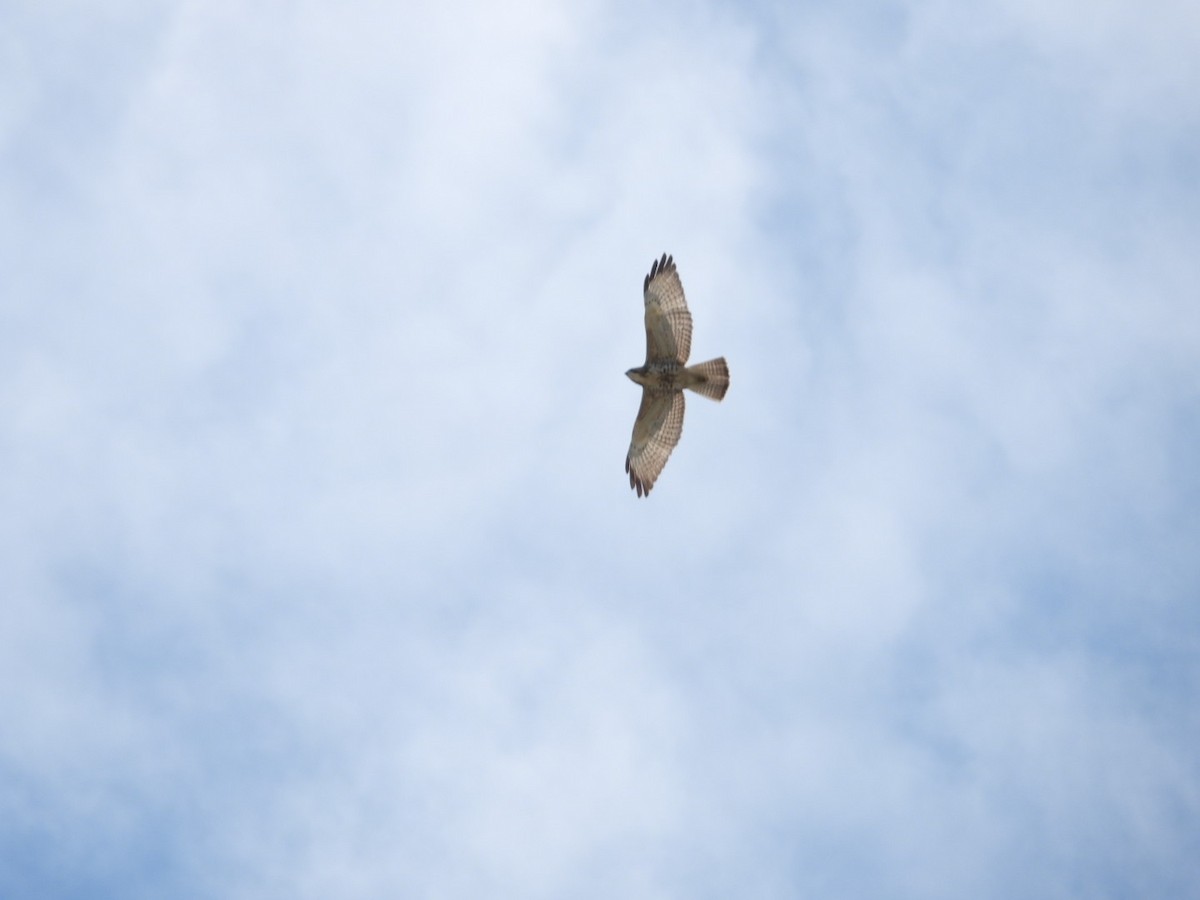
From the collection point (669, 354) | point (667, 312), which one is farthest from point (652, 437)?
point (667, 312)

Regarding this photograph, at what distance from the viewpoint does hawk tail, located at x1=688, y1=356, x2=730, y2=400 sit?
77.1 ft

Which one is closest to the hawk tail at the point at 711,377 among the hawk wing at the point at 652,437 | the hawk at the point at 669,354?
the hawk at the point at 669,354

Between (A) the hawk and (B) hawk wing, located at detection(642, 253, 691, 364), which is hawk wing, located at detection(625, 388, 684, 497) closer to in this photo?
(A) the hawk

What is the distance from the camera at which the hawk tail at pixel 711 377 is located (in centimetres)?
2350

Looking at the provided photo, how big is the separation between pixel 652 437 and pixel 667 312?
270 centimetres

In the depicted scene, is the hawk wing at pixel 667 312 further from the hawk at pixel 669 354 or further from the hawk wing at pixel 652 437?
the hawk wing at pixel 652 437

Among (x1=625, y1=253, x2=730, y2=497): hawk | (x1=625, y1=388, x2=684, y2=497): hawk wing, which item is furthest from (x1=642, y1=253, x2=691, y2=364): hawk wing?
(x1=625, y1=388, x2=684, y2=497): hawk wing

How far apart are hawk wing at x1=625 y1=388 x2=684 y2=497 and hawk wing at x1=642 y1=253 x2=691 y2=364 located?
1.01 m

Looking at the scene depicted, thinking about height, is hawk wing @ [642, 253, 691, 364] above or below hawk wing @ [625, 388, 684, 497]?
above

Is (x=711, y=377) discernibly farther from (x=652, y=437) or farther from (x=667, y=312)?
(x=652, y=437)

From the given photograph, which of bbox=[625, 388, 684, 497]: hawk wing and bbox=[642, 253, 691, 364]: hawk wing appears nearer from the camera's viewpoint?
bbox=[642, 253, 691, 364]: hawk wing

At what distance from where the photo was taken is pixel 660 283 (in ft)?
78.1

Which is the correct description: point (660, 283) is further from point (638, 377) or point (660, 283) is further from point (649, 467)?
point (649, 467)

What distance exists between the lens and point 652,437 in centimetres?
2525
